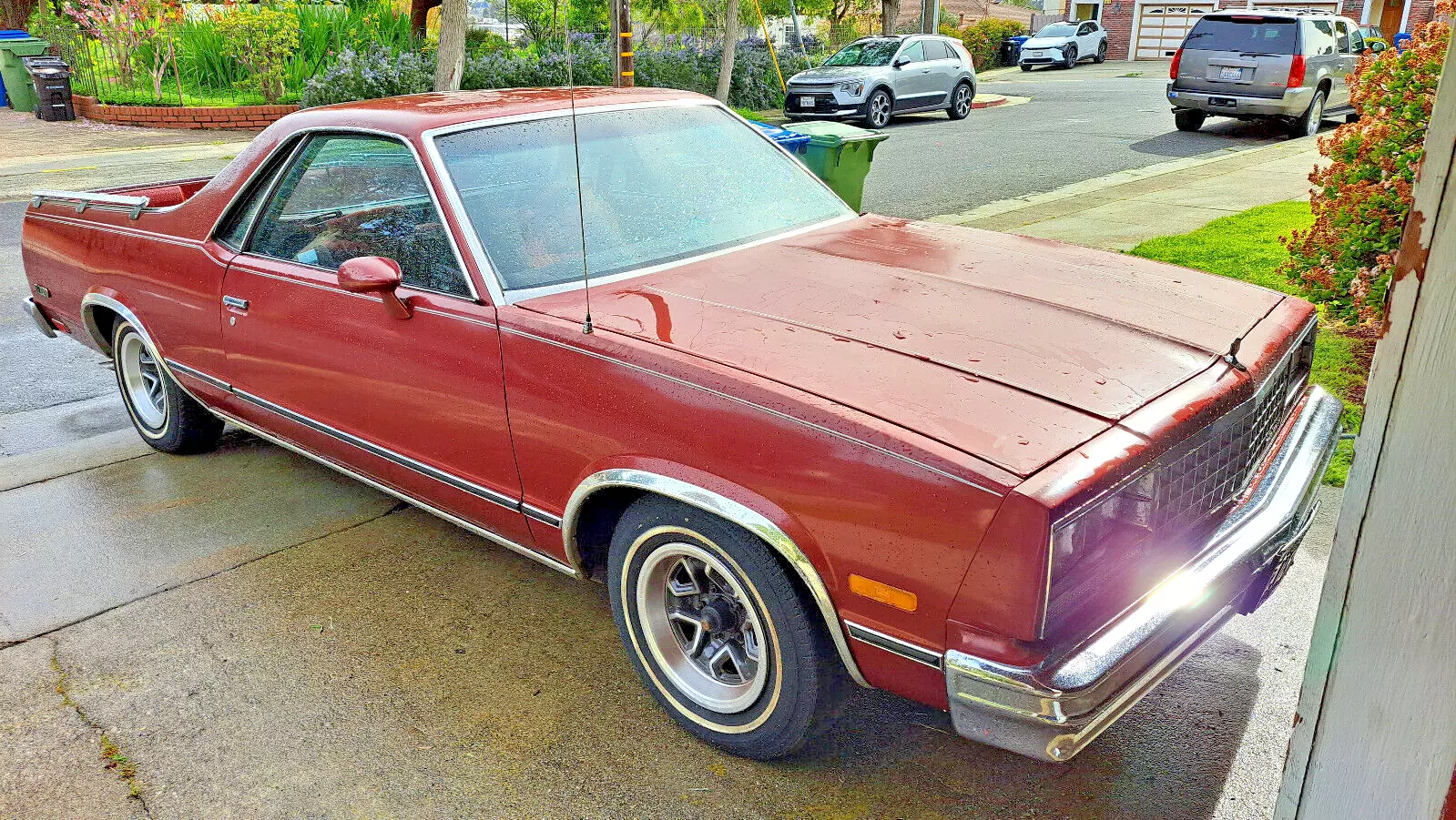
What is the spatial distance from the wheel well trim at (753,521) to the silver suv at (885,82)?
51.7 feet

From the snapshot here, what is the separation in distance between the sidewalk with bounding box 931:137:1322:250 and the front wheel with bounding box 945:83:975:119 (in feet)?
22.8

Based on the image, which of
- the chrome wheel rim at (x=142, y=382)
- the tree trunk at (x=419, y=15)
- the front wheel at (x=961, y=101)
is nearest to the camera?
the chrome wheel rim at (x=142, y=382)

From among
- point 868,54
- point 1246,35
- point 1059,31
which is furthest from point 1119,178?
point 1059,31

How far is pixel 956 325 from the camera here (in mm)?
2859

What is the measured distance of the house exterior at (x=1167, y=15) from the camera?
3666cm

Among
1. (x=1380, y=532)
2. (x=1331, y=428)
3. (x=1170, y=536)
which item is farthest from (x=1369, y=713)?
(x=1331, y=428)

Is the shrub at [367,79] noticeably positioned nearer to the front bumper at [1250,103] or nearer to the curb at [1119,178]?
the curb at [1119,178]

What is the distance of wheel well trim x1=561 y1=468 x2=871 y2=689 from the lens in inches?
95.1

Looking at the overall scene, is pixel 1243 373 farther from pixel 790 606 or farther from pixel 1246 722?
pixel 790 606

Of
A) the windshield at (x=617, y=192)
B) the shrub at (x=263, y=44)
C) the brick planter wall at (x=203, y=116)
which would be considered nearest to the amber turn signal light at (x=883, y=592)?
the windshield at (x=617, y=192)

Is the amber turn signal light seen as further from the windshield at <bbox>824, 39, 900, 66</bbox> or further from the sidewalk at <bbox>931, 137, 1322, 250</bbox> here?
the windshield at <bbox>824, 39, 900, 66</bbox>

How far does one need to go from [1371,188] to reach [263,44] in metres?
17.0

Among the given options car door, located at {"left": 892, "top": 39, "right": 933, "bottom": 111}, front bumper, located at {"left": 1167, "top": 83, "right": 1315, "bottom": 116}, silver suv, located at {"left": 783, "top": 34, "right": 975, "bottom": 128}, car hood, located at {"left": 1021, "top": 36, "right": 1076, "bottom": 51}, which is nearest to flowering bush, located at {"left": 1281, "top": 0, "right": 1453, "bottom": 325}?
front bumper, located at {"left": 1167, "top": 83, "right": 1315, "bottom": 116}

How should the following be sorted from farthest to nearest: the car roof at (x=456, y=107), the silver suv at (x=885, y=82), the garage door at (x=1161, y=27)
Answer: the garage door at (x=1161, y=27) < the silver suv at (x=885, y=82) < the car roof at (x=456, y=107)
